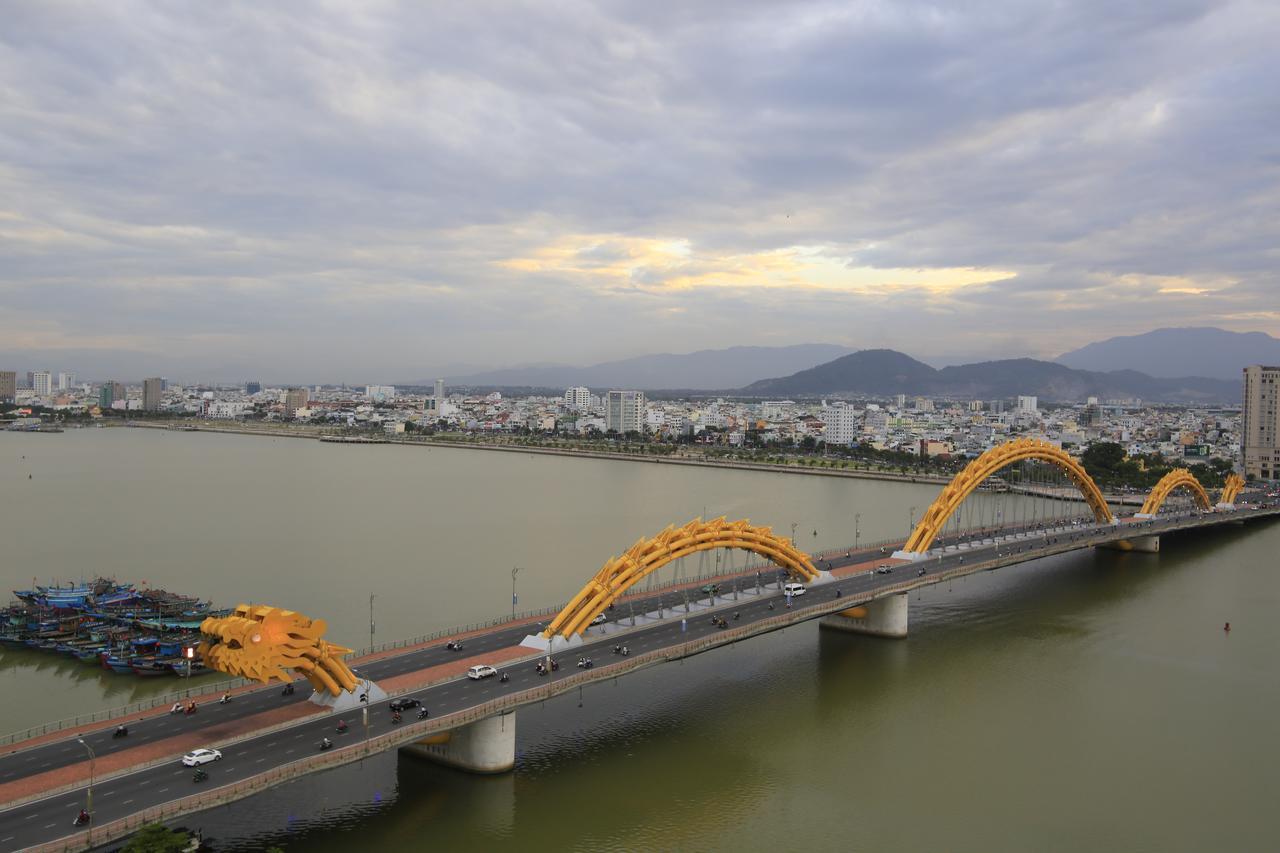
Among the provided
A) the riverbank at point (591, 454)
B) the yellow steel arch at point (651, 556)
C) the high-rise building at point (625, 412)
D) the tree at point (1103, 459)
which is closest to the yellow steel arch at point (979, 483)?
the yellow steel arch at point (651, 556)

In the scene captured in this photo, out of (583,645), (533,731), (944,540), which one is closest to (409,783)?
(533,731)

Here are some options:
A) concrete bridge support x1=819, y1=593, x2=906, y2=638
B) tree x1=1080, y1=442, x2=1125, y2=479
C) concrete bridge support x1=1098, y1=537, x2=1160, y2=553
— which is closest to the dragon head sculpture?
concrete bridge support x1=819, y1=593, x2=906, y2=638

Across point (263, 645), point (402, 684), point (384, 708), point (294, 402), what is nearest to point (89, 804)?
point (263, 645)

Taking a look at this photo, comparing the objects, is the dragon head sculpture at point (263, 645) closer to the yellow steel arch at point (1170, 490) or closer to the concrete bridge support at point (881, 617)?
the concrete bridge support at point (881, 617)

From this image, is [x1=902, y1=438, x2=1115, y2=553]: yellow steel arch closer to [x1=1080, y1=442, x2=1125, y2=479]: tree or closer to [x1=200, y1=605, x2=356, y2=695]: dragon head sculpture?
[x1=200, y1=605, x2=356, y2=695]: dragon head sculpture

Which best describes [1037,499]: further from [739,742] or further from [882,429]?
[882,429]
